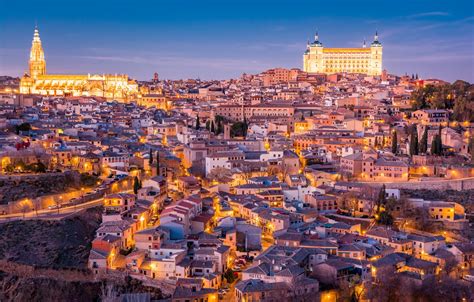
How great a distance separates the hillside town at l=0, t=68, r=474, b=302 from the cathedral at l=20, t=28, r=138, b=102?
16234mm

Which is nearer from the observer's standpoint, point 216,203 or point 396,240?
point 396,240

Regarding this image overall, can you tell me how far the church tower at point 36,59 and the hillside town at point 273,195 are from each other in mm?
25431

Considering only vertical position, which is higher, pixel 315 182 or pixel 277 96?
pixel 277 96

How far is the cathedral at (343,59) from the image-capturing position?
56.5 meters

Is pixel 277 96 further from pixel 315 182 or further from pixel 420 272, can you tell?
pixel 420 272

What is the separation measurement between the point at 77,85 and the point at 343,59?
2308 centimetres

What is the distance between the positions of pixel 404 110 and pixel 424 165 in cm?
970

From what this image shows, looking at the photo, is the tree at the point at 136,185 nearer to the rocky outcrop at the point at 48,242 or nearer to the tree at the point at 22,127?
the rocky outcrop at the point at 48,242

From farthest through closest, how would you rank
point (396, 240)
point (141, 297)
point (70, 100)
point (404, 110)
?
point (70, 100), point (404, 110), point (396, 240), point (141, 297)

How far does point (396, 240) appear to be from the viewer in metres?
16.2

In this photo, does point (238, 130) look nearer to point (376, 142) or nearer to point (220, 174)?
point (376, 142)

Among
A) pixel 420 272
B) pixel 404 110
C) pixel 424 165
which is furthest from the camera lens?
pixel 404 110

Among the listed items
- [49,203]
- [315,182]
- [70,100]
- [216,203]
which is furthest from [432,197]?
[70,100]

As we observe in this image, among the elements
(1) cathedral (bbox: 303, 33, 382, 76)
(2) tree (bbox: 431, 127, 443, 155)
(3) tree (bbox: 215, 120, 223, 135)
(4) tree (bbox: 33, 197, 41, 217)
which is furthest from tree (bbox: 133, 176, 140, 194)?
(1) cathedral (bbox: 303, 33, 382, 76)
